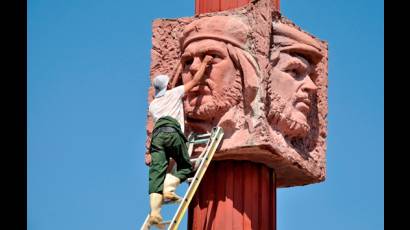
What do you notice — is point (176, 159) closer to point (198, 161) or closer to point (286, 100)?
point (198, 161)

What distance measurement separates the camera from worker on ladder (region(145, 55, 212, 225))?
1371 cm

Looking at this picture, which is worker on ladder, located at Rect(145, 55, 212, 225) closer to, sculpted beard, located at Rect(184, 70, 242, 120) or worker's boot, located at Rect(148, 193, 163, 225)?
worker's boot, located at Rect(148, 193, 163, 225)

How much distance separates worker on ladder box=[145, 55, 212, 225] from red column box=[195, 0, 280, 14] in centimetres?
105

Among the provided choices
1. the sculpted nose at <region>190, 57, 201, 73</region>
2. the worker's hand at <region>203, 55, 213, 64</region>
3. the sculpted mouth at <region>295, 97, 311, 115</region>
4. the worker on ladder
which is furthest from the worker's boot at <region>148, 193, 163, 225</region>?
the sculpted mouth at <region>295, 97, 311, 115</region>

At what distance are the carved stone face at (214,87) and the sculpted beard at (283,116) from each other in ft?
1.78

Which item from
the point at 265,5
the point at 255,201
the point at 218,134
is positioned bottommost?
the point at 255,201

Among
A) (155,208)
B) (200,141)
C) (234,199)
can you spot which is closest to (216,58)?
(200,141)

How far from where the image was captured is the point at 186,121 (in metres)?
15.0

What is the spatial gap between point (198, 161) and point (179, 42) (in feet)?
7.35

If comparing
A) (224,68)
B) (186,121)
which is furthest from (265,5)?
(186,121)

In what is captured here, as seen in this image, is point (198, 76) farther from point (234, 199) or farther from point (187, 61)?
point (234, 199)

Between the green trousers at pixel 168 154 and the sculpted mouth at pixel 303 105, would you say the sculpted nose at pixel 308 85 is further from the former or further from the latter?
the green trousers at pixel 168 154

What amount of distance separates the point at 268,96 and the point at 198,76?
3.65ft
